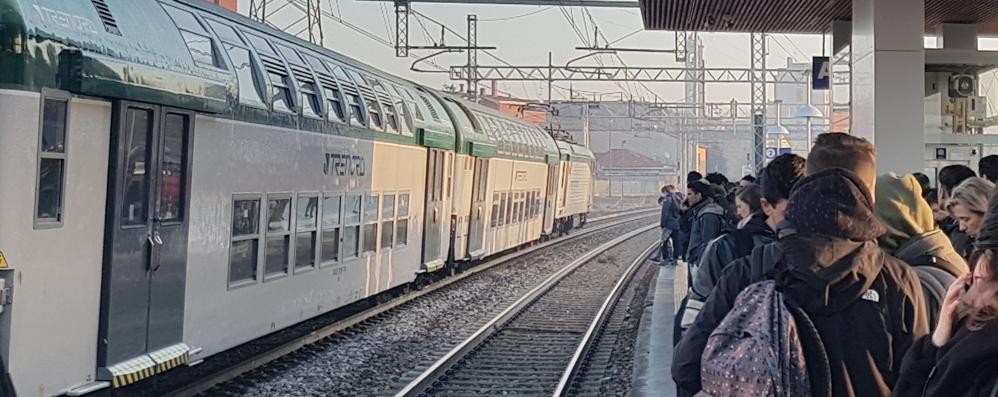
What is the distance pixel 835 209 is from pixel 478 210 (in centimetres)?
1551

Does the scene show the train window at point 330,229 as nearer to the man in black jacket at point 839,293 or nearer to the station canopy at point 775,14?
the station canopy at point 775,14

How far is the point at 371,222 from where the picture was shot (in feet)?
39.3

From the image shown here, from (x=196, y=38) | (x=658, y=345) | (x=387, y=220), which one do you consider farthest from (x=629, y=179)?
(x=196, y=38)

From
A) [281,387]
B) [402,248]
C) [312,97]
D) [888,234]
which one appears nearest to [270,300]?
[281,387]

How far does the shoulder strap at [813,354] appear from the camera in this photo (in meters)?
2.86

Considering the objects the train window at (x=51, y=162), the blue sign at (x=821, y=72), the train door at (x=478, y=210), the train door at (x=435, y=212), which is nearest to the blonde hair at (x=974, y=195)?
the train window at (x=51, y=162)

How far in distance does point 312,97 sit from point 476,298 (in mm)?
6573

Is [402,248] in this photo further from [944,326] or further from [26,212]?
[944,326]

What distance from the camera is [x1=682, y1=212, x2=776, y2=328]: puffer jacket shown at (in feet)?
13.3

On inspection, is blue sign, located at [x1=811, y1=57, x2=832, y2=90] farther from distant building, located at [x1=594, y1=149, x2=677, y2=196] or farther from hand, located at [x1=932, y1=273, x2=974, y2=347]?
distant building, located at [x1=594, y1=149, x2=677, y2=196]

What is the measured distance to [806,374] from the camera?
2812mm

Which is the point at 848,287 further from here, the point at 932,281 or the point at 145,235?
the point at 145,235

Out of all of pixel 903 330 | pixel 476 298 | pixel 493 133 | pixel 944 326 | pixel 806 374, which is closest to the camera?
pixel 944 326

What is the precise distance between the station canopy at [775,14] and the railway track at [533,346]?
4.76 metres
